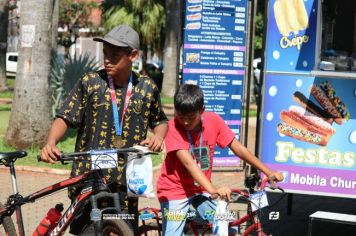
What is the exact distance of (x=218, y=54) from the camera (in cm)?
1099

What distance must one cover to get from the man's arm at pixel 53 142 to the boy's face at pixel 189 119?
73cm

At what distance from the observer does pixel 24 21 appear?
1134 cm

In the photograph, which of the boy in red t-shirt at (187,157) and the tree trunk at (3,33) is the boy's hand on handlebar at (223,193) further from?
the tree trunk at (3,33)

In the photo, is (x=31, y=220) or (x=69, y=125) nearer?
(x=69, y=125)

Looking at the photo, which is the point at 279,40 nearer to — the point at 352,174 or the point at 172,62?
the point at 352,174

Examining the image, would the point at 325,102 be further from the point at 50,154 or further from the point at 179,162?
the point at 50,154

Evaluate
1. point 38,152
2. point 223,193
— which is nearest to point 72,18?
point 38,152

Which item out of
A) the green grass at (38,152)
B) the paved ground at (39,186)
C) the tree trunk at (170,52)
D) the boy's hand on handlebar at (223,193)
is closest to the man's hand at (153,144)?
the boy's hand on handlebar at (223,193)

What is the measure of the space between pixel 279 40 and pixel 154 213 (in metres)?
2.50

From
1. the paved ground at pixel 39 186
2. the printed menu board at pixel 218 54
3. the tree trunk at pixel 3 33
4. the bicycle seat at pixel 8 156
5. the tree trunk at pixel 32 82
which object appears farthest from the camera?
the tree trunk at pixel 3 33

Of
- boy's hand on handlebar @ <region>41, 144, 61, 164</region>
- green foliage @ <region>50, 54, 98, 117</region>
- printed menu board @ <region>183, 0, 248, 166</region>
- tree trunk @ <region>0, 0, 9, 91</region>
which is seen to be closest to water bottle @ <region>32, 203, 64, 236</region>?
boy's hand on handlebar @ <region>41, 144, 61, 164</region>

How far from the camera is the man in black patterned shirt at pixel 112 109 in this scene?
4629 mm

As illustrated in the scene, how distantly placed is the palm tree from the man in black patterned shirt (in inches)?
1189

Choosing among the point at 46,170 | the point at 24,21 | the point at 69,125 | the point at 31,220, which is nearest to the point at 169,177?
the point at 69,125
